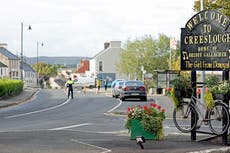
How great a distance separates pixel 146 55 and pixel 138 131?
261 feet

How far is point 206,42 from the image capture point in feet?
43.0

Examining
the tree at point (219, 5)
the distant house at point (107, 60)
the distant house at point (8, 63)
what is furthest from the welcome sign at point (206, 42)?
the distant house at point (107, 60)

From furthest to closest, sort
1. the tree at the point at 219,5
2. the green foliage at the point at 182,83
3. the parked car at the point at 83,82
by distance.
→ the parked car at the point at 83,82 < the tree at the point at 219,5 < the green foliage at the point at 182,83


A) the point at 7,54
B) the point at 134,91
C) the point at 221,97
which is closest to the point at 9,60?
the point at 7,54

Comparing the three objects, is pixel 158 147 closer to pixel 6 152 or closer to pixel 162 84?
pixel 6 152

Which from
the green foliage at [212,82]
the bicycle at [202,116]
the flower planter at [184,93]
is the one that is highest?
the green foliage at [212,82]

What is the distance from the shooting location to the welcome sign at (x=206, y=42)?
12.7 metres

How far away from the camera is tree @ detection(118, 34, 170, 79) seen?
90625mm

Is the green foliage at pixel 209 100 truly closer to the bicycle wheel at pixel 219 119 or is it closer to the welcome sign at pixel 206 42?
the bicycle wheel at pixel 219 119

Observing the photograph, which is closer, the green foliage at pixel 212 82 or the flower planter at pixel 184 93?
the green foliage at pixel 212 82

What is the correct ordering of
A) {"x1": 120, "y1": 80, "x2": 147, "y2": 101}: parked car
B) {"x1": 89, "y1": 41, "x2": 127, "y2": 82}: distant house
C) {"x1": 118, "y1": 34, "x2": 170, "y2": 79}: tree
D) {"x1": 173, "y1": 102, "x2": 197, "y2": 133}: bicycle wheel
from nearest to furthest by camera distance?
{"x1": 173, "y1": 102, "x2": 197, "y2": 133}: bicycle wheel < {"x1": 120, "y1": 80, "x2": 147, "y2": 101}: parked car < {"x1": 118, "y1": 34, "x2": 170, "y2": 79}: tree < {"x1": 89, "y1": 41, "x2": 127, "y2": 82}: distant house

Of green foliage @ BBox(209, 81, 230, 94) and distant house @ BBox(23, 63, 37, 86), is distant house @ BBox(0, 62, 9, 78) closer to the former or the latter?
distant house @ BBox(23, 63, 37, 86)

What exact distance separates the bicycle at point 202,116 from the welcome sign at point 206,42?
872mm

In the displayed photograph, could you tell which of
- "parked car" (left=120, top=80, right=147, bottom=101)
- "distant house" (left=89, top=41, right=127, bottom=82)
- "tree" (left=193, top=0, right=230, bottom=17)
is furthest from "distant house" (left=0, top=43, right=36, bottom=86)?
"tree" (left=193, top=0, right=230, bottom=17)
